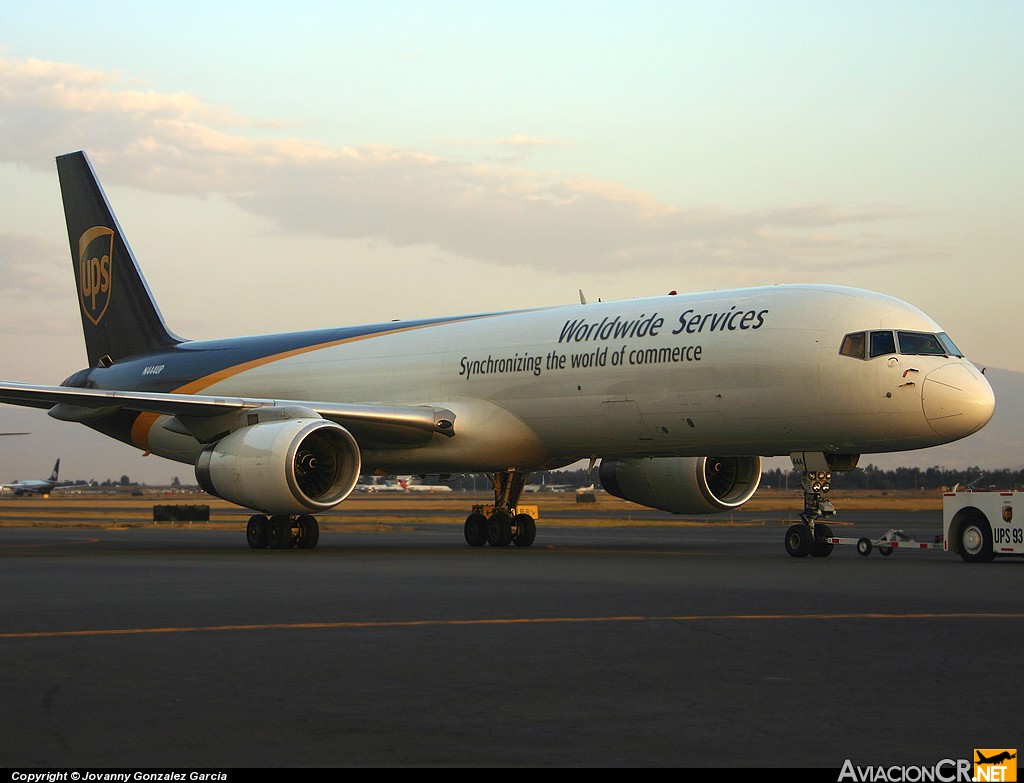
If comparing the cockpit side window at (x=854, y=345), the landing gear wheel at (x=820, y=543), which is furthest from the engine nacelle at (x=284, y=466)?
the cockpit side window at (x=854, y=345)

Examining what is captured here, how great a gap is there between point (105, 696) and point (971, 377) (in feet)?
56.7

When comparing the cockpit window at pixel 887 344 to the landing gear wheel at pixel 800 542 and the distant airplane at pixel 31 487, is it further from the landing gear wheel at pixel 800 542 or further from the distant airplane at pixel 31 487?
the distant airplane at pixel 31 487

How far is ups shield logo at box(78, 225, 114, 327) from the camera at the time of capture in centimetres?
3634

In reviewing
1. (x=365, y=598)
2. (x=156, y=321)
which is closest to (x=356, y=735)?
(x=365, y=598)

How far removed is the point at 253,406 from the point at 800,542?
11063mm

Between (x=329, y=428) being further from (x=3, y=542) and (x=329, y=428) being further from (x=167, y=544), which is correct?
(x=3, y=542)

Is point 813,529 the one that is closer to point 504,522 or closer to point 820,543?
point 820,543

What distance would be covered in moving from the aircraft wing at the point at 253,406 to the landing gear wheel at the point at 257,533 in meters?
2.29

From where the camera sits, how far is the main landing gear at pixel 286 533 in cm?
2673

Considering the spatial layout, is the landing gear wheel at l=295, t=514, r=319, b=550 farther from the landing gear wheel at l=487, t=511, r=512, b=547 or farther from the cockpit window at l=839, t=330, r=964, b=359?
the cockpit window at l=839, t=330, r=964, b=359

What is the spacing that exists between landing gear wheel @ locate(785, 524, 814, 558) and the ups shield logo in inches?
836

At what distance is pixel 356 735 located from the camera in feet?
22.9

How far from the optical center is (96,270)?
36688mm

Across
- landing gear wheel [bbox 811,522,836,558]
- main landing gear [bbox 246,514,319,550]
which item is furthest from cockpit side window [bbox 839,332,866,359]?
main landing gear [bbox 246,514,319,550]
